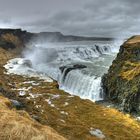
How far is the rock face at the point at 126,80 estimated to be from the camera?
3944cm

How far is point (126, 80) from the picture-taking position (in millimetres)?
43125

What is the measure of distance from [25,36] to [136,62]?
267ft

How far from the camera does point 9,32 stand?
368 ft

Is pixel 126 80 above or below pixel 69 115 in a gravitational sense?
above

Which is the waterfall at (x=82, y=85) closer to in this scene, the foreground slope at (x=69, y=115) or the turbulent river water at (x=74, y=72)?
the turbulent river water at (x=74, y=72)

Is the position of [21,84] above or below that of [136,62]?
below

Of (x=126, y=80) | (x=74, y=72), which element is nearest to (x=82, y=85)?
(x=74, y=72)

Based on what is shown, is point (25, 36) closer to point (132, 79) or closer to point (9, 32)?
point (9, 32)

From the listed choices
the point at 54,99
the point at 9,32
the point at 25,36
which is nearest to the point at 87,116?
the point at 54,99

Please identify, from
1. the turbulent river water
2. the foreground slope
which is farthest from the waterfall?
the foreground slope

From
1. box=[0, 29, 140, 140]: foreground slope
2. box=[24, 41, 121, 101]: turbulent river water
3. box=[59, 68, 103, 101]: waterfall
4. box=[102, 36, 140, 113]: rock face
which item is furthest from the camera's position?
box=[24, 41, 121, 101]: turbulent river water

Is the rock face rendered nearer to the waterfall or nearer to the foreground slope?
the waterfall

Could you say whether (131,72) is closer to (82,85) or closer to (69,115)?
(82,85)

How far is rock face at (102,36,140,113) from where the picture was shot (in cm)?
3944
